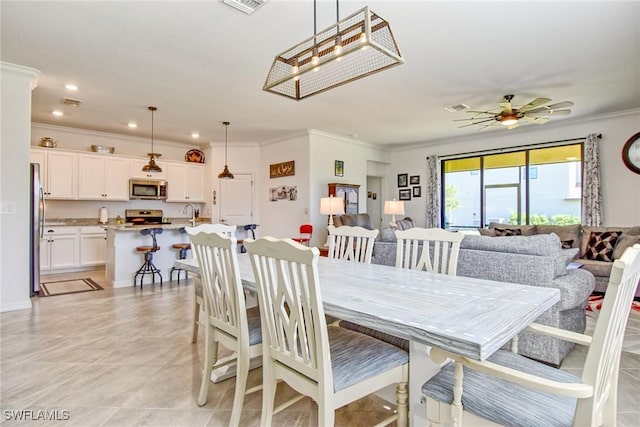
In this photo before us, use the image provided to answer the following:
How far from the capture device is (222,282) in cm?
179

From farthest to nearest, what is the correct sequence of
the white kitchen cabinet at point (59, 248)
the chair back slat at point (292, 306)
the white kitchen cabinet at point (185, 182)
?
the white kitchen cabinet at point (185, 182) → the white kitchen cabinet at point (59, 248) → the chair back slat at point (292, 306)

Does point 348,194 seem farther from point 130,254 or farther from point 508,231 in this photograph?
point 130,254

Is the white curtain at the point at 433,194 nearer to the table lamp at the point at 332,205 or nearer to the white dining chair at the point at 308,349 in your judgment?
the table lamp at the point at 332,205

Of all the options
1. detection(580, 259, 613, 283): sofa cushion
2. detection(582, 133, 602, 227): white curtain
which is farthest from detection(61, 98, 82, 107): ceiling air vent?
detection(582, 133, 602, 227): white curtain

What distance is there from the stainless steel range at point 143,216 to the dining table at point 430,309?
19.7 feet

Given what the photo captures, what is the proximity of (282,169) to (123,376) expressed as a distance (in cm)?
503

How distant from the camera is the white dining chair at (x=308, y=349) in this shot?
4.13 feet

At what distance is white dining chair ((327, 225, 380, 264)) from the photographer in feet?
8.34

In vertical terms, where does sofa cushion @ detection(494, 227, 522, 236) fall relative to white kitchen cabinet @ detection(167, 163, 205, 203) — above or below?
below

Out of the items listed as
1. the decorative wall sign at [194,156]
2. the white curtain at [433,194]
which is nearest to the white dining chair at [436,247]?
the white curtain at [433,194]

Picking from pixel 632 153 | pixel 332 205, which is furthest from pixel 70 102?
pixel 632 153

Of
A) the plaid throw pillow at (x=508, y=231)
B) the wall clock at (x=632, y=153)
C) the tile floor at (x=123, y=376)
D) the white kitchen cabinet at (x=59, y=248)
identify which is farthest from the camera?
the white kitchen cabinet at (x=59, y=248)

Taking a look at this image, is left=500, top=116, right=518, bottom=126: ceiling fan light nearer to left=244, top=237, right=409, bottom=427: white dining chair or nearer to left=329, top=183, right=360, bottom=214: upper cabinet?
left=329, top=183, right=360, bottom=214: upper cabinet

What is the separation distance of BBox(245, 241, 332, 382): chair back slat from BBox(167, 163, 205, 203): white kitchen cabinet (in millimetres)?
6424
